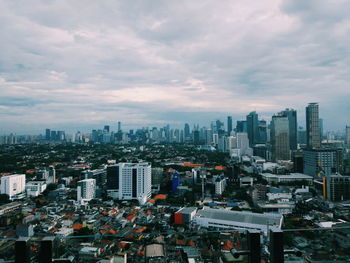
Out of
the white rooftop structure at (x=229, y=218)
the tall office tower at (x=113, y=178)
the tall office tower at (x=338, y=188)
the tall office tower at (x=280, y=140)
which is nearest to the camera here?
the white rooftop structure at (x=229, y=218)

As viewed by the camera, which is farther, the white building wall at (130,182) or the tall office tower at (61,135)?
the tall office tower at (61,135)

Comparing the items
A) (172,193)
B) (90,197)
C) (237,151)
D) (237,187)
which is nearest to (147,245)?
(90,197)

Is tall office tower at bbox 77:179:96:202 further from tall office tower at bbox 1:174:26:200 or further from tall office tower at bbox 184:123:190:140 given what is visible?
tall office tower at bbox 184:123:190:140

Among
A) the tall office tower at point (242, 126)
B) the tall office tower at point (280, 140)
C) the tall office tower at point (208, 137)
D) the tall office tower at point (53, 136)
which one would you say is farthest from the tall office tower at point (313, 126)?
the tall office tower at point (53, 136)

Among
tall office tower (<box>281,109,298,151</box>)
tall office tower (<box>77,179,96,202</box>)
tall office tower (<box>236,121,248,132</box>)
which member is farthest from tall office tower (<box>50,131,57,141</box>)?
tall office tower (<box>77,179,96,202</box>)

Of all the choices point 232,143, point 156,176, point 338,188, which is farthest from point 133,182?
point 232,143

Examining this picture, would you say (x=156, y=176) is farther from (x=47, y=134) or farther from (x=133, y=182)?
(x=47, y=134)

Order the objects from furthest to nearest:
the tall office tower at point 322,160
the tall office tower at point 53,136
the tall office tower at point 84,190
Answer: the tall office tower at point 53,136 < the tall office tower at point 322,160 < the tall office tower at point 84,190

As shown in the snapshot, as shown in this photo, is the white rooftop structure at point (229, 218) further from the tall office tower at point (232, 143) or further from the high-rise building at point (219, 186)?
the tall office tower at point (232, 143)

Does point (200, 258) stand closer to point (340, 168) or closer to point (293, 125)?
point (340, 168)

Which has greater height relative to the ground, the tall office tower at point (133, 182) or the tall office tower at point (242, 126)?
the tall office tower at point (242, 126)
